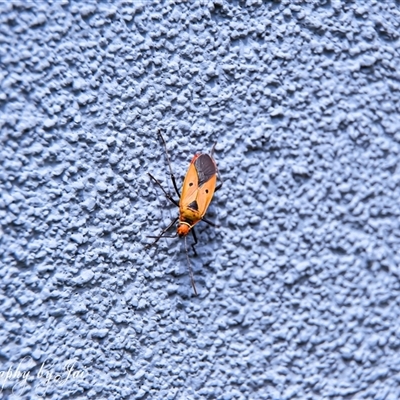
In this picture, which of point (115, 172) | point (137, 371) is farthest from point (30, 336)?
point (115, 172)

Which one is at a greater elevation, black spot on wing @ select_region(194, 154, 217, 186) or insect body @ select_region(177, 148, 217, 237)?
black spot on wing @ select_region(194, 154, 217, 186)

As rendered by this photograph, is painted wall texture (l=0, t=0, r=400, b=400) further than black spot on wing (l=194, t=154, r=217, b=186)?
No

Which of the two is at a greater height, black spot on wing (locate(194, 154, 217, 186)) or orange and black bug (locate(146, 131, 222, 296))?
black spot on wing (locate(194, 154, 217, 186))

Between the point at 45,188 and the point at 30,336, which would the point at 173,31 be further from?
the point at 30,336

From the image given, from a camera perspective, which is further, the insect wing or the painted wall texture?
the insect wing
